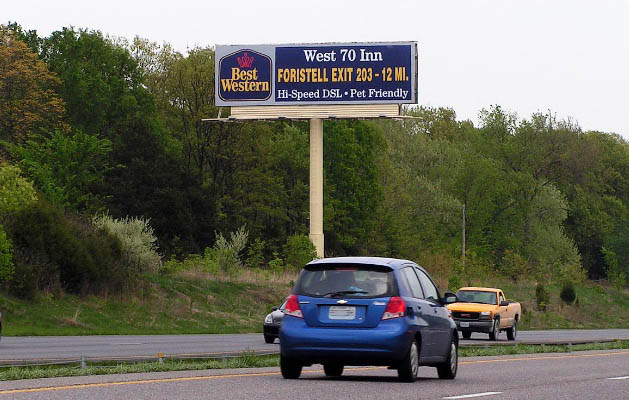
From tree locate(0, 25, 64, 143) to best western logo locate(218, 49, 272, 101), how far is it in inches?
655

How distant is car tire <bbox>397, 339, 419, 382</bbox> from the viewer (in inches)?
634

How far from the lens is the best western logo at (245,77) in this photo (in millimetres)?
64562

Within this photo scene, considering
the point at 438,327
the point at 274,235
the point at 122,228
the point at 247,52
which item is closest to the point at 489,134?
the point at 274,235

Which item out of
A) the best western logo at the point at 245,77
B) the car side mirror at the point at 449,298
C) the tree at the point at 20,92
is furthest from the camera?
the tree at the point at 20,92

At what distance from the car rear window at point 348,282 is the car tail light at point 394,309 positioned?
0.13 metres

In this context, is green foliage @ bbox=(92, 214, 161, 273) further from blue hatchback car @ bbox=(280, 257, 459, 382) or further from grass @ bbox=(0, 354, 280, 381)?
blue hatchback car @ bbox=(280, 257, 459, 382)

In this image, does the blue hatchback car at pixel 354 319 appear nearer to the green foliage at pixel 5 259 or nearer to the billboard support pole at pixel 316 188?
the green foliage at pixel 5 259

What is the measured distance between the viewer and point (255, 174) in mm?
91125

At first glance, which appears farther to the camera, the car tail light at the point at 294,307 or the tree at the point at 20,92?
the tree at the point at 20,92

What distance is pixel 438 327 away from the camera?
17.5m

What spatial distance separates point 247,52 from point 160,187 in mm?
16539

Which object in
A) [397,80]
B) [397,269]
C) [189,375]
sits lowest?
[189,375]

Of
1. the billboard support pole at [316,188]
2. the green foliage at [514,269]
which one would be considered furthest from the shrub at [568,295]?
the billboard support pole at [316,188]

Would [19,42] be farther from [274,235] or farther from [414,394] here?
[414,394]
